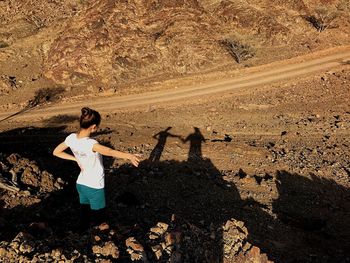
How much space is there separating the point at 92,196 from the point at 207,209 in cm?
619

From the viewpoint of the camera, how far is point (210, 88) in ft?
88.5

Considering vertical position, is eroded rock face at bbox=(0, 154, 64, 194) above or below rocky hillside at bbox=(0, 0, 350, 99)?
above

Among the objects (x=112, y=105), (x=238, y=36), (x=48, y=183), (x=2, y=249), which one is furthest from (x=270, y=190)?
(x=238, y=36)

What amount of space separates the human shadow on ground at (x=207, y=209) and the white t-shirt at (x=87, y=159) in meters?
1.38

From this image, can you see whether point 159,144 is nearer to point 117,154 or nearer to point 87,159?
point 87,159

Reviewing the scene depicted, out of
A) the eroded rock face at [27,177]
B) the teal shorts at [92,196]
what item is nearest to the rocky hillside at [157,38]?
the eroded rock face at [27,177]

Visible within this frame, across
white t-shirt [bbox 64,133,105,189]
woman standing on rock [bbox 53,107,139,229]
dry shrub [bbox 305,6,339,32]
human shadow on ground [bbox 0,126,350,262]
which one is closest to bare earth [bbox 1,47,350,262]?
human shadow on ground [bbox 0,126,350,262]

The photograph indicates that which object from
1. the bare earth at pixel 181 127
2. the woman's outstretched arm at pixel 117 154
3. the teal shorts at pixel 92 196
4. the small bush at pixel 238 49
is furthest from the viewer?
the small bush at pixel 238 49

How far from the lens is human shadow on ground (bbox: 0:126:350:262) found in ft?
35.2

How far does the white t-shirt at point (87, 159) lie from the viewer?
26.8ft

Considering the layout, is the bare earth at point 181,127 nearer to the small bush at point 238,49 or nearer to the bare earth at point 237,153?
the bare earth at point 237,153

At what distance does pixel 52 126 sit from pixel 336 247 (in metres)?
16.1

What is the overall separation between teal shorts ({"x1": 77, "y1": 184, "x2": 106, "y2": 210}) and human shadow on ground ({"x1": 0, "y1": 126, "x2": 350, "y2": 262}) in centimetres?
95

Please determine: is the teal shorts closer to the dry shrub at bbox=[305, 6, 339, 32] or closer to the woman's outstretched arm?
the woman's outstretched arm
